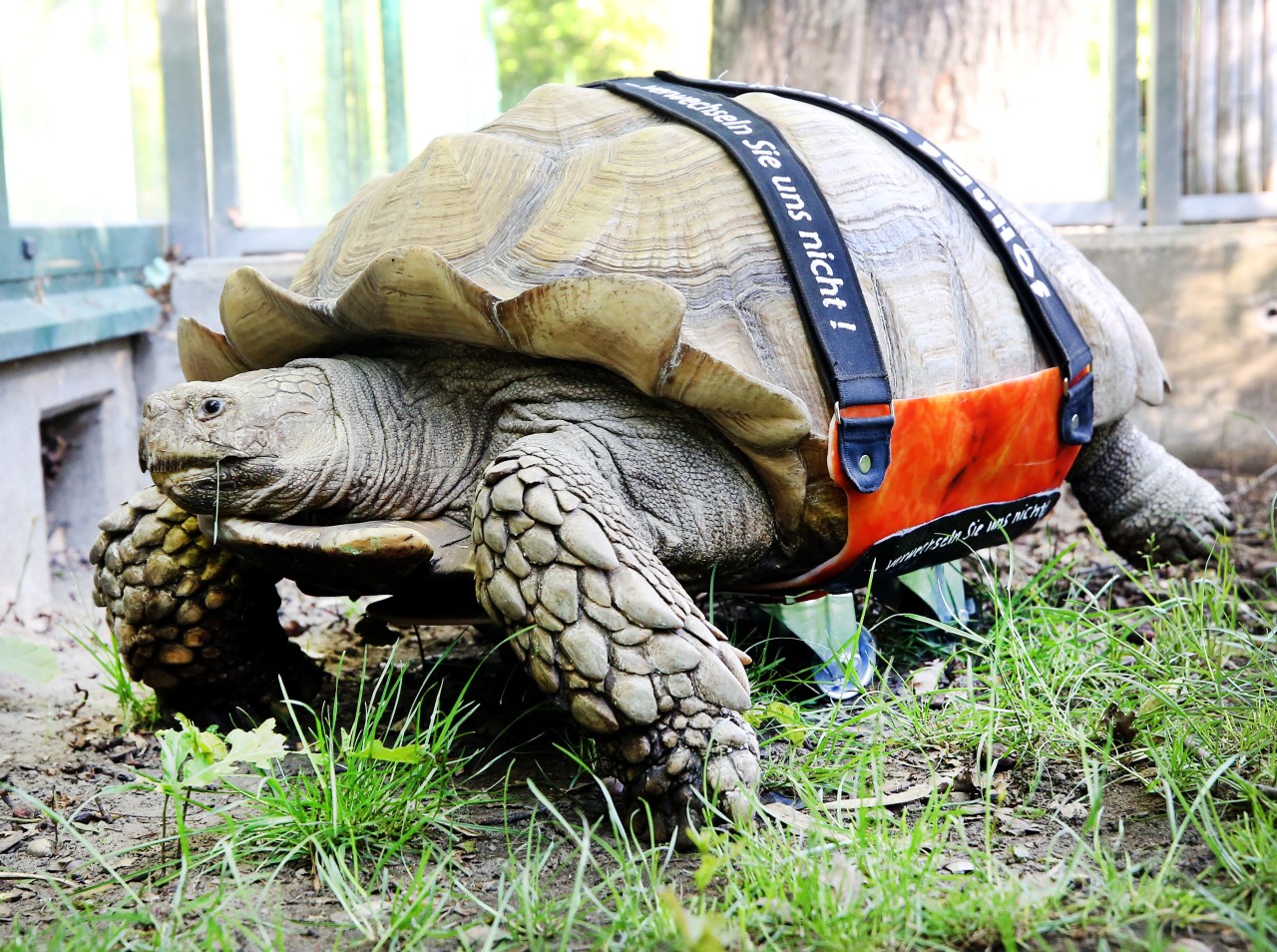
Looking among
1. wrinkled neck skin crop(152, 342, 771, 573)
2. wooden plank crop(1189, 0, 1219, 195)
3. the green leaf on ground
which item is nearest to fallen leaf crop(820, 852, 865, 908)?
wrinkled neck skin crop(152, 342, 771, 573)

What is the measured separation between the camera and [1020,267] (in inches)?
114

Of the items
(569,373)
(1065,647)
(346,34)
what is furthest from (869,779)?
(346,34)

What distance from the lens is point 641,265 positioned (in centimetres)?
244

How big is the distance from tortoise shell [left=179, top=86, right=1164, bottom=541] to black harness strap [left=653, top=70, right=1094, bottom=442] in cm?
4

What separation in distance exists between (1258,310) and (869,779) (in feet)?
11.8

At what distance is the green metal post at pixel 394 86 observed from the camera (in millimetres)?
5699

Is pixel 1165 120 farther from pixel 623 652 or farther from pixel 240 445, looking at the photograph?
pixel 240 445

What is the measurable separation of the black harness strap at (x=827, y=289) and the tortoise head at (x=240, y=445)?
3.34ft

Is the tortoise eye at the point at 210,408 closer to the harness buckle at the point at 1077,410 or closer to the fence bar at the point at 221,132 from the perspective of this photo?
the harness buckle at the point at 1077,410

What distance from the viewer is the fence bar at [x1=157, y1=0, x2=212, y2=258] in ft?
16.3

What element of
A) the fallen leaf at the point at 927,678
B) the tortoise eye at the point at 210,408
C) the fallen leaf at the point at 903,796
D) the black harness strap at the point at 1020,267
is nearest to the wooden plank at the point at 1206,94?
the black harness strap at the point at 1020,267

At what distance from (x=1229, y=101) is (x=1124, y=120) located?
47 centimetres

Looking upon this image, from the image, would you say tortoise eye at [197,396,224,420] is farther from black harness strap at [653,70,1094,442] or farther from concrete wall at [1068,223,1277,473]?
concrete wall at [1068,223,1277,473]

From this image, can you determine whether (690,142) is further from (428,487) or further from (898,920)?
(898,920)
